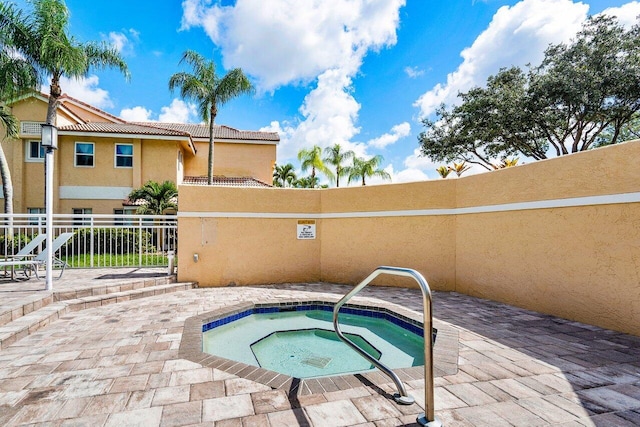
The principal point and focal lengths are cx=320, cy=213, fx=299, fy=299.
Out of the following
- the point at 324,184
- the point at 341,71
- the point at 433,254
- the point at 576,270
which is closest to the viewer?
the point at 576,270

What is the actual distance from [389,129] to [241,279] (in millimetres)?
17703

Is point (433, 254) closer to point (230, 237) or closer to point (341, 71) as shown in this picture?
point (230, 237)

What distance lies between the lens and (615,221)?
4.78 m

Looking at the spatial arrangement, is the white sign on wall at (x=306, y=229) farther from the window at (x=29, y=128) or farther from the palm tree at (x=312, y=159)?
the palm tree at (x=312, y=159)

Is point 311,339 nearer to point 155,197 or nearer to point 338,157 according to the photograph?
point 155,197

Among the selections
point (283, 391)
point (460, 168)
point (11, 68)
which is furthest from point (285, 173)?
point (283, 391)

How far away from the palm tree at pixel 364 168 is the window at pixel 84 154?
19.5 metres

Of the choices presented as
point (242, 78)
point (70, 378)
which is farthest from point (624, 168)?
point (242, 78)

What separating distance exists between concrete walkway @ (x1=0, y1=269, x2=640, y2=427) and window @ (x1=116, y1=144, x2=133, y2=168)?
14170 millimetres

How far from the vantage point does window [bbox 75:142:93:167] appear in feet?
55.4

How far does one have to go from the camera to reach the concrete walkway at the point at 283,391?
2.48m

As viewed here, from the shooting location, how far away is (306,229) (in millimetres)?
8914

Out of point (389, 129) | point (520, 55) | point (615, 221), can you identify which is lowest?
point (615, 221)

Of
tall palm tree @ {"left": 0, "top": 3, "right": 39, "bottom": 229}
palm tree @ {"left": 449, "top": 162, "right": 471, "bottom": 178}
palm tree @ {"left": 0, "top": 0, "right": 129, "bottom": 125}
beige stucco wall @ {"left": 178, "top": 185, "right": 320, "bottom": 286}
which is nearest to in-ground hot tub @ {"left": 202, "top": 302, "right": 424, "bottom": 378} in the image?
beige stucco wall @ {"left": 178, "top": 185, "right": 320, "bottom": 286}
